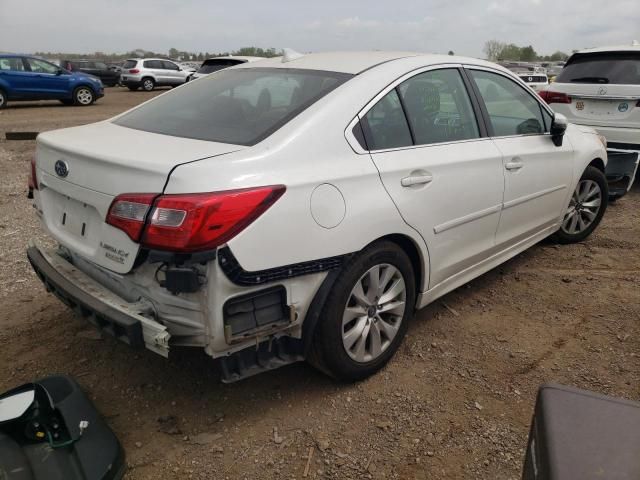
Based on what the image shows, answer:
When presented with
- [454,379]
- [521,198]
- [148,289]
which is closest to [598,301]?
[521,198]

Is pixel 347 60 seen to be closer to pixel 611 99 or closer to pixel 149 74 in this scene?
pixel 611 99

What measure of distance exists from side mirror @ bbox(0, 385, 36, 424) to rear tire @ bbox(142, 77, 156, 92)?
79.8ft

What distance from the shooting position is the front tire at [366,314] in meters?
2.48

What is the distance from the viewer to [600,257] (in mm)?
4562

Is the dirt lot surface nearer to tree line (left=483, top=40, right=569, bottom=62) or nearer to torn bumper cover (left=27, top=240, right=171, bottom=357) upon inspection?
torn bumper cover (left=27, top=240, right=171, bottom=357)

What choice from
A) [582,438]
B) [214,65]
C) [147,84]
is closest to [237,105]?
[582,438]

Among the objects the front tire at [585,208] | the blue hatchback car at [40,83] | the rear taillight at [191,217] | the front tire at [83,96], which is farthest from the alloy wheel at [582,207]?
the front tire at [83,96]

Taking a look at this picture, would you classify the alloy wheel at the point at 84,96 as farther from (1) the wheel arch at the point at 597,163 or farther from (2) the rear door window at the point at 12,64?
(1) the wheel arch at the point at 597,163

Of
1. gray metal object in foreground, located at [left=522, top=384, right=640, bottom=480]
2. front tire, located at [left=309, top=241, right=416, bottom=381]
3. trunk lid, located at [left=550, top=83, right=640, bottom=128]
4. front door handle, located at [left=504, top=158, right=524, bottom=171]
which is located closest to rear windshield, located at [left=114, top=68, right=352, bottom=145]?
front tire, located at [left=309, top=241, right=416, bottom=381]

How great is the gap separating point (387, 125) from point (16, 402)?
2.11 m

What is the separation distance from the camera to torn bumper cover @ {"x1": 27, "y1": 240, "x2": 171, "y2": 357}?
7.09 ft

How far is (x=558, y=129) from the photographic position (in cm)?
383

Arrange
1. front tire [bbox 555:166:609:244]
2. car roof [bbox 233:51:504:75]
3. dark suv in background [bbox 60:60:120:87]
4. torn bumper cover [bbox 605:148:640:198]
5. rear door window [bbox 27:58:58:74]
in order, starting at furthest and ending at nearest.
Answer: dark suv in background [bbox 60:60:120:87] < rear door window [bbox 27:58:58:74] < torn bumper cover [bbox 605:148:640:198] < front tire [bbox 555:166:609:244] < car roof [bbox 233:51:504:75]

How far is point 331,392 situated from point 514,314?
1523 mm
